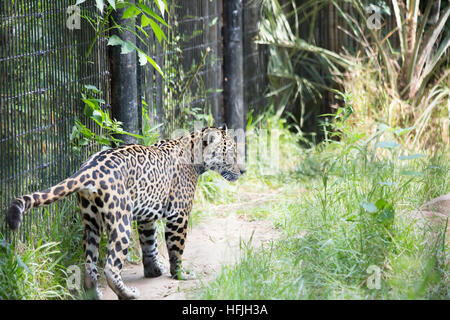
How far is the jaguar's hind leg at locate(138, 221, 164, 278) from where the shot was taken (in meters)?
5.07

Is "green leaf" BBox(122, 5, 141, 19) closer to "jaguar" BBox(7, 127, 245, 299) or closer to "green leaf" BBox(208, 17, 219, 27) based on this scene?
"jaguar" BBox(7, 127, 245, 299)

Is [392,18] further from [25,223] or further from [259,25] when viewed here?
[25,223]

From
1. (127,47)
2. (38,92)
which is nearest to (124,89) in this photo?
(127,47)

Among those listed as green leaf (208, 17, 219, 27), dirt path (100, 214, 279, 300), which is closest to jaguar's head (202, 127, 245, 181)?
dirt path (100, 214, 279, 300)

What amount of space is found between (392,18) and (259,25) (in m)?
1.89

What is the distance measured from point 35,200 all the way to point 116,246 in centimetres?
68

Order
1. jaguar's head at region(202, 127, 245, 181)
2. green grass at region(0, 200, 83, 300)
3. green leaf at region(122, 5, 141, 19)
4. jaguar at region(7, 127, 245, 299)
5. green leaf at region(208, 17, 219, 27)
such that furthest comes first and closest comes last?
green leaf at region(208, 17, 219, 27) → jaguar's head at region(202, 127, 245, 181) → green leaf at region(122, 5, 141, 19) → jaguar at region(7, 127, 245, 299) → green grass at region(0, 200, 83, 300)

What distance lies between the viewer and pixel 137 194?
4.64 metres

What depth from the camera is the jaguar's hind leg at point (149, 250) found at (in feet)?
16.6

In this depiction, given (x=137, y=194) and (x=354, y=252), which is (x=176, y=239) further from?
(x=354, y=252)

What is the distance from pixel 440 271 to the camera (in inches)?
176

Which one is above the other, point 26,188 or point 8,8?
point 8,8

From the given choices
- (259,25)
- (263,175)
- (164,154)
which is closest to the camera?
(164,154)
